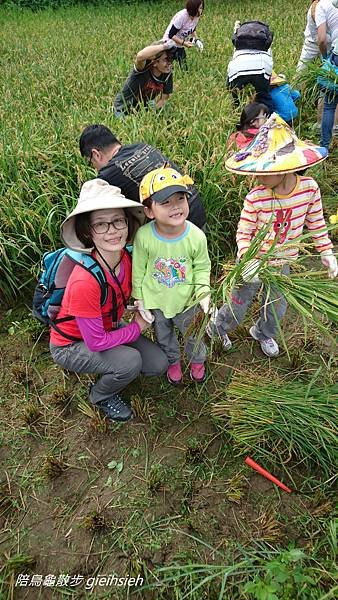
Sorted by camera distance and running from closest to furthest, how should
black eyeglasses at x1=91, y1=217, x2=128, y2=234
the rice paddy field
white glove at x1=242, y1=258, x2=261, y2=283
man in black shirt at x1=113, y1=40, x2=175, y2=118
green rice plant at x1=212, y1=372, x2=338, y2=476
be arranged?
white glove at x1=242, y1=258, x2=261, y2=283 → the rice paddy field → black eyeglasses at x1=91, y1=217, x2=128, y2=234 → green rice plant at x1=212, y1=372, x2=338, y2=476 → man in black shirt at x1=113, y1=40, x2=175, y2=118

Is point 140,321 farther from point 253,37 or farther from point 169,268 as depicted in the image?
point 253,37

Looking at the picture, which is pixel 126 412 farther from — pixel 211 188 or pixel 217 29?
pixel 217 29

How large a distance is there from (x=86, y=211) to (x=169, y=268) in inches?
18.8

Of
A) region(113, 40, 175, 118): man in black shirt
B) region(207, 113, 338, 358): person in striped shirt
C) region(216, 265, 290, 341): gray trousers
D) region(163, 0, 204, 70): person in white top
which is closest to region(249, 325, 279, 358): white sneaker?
region(216, 265, 290, 341): gray trousers

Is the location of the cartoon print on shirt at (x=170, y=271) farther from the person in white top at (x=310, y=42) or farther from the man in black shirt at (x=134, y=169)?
the person in white top at (x=310, y=42)

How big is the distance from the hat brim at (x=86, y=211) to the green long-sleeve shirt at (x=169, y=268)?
10 cm

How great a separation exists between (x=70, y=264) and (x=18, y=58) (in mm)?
6557

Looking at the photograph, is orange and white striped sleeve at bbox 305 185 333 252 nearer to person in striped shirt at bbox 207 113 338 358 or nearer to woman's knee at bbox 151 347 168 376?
person in striped shirt at bbox 207 113 338 358

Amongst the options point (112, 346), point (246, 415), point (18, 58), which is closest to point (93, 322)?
point (112, 346)

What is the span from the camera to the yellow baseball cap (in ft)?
6.12

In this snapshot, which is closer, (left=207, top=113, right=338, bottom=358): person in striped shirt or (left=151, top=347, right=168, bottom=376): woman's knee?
(left=207, top=113, right=338, bottom=358): person in striped shirt

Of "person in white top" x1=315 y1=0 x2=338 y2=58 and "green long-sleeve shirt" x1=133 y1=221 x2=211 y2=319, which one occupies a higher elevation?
"person in white top" x1=315 y1=0 x2=338 y2=58

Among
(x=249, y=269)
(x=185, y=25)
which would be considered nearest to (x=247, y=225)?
(x=249, y=269)

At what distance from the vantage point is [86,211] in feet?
5.93
